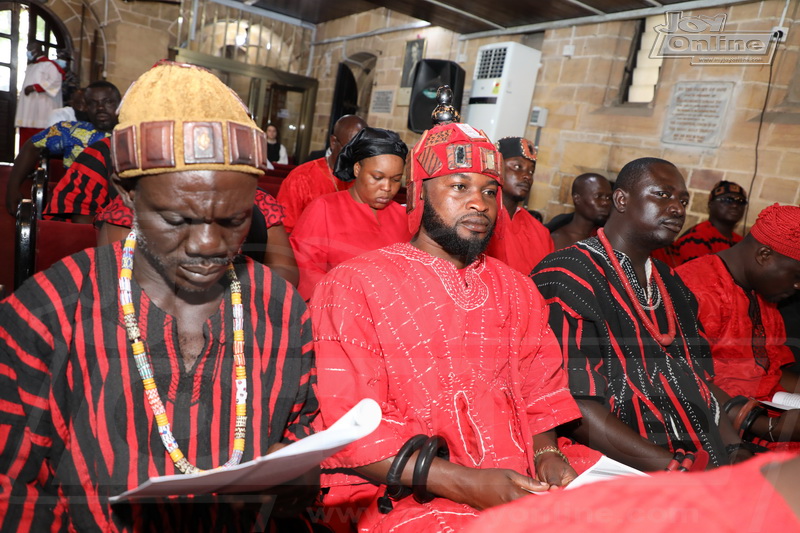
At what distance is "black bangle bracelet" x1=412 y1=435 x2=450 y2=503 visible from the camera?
4.98 ft

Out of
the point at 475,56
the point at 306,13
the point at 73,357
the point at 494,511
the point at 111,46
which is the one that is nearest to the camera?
the point at 494,511

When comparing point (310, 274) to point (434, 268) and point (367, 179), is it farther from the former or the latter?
point (434, 268)

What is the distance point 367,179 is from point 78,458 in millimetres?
2448

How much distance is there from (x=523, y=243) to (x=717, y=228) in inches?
71.4

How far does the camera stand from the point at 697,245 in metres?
4.44

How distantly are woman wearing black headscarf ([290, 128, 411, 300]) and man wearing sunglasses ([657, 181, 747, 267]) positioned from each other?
89.5 inches

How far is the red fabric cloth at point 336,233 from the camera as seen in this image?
306cm

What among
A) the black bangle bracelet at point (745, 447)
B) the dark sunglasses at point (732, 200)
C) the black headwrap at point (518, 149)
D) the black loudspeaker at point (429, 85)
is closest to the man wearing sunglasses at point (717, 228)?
the dark sunglasses at point (732, 200)

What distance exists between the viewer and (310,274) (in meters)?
3.00

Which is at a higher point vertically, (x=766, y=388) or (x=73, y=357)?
(x=73, y=357)

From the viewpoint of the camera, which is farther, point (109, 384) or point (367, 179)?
point (367, 179)

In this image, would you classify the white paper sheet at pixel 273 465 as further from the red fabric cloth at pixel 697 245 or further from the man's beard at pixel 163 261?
the red fabric cloth at pixel 697 245

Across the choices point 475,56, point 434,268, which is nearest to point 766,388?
point 434,268

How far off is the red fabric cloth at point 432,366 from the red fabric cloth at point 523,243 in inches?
59.1
